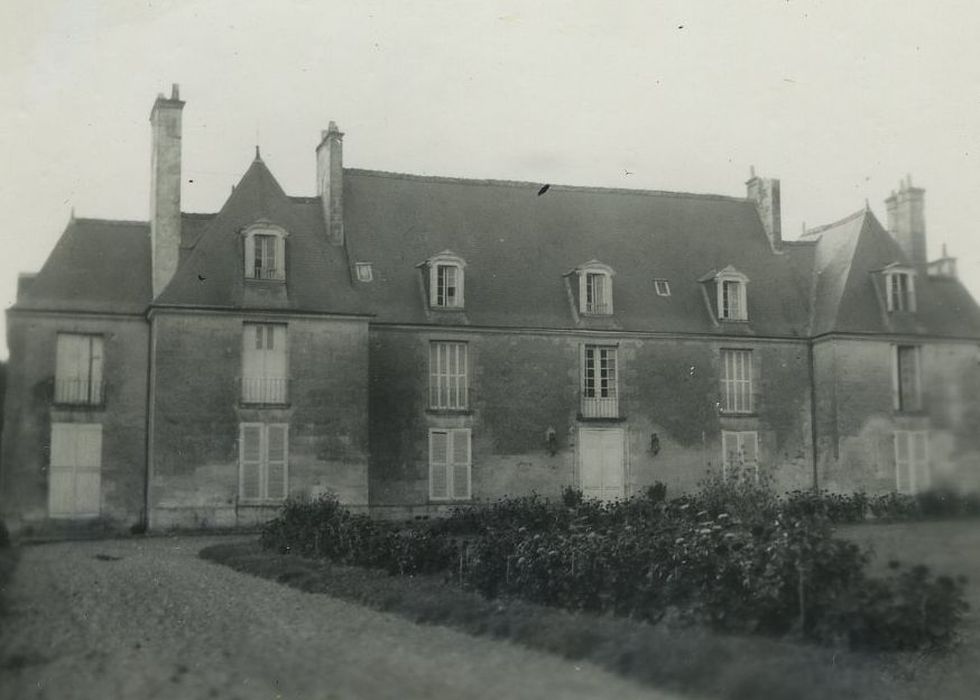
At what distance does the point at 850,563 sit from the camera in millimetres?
9180

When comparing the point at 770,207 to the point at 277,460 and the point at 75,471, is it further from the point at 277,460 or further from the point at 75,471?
the point at 75,471

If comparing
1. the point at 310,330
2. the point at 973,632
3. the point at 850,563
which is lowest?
the point at 973,632

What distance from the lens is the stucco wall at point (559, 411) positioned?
24.0 meters

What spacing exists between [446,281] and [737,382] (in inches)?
294

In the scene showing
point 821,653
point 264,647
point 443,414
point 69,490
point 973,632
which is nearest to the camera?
point 821,653

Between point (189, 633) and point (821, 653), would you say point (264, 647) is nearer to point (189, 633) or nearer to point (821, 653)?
point (189, 633)

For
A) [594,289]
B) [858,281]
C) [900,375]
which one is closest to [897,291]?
[858,281]

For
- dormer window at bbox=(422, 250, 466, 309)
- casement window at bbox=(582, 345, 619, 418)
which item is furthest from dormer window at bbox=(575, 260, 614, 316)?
dormer window at bbox=(422, 250, 466, 309)

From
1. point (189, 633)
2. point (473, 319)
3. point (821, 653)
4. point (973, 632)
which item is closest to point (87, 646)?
point (189, 633)

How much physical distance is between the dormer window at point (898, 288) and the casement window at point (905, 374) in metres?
1.04

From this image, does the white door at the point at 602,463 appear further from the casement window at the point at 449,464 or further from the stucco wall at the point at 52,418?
the stucco wall at the point at 52,418

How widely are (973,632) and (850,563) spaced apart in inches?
56.0

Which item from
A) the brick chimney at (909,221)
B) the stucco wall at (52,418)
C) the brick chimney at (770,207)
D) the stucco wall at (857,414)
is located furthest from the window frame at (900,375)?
the stucco wall at (52,418)

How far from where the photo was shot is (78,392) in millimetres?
22688
